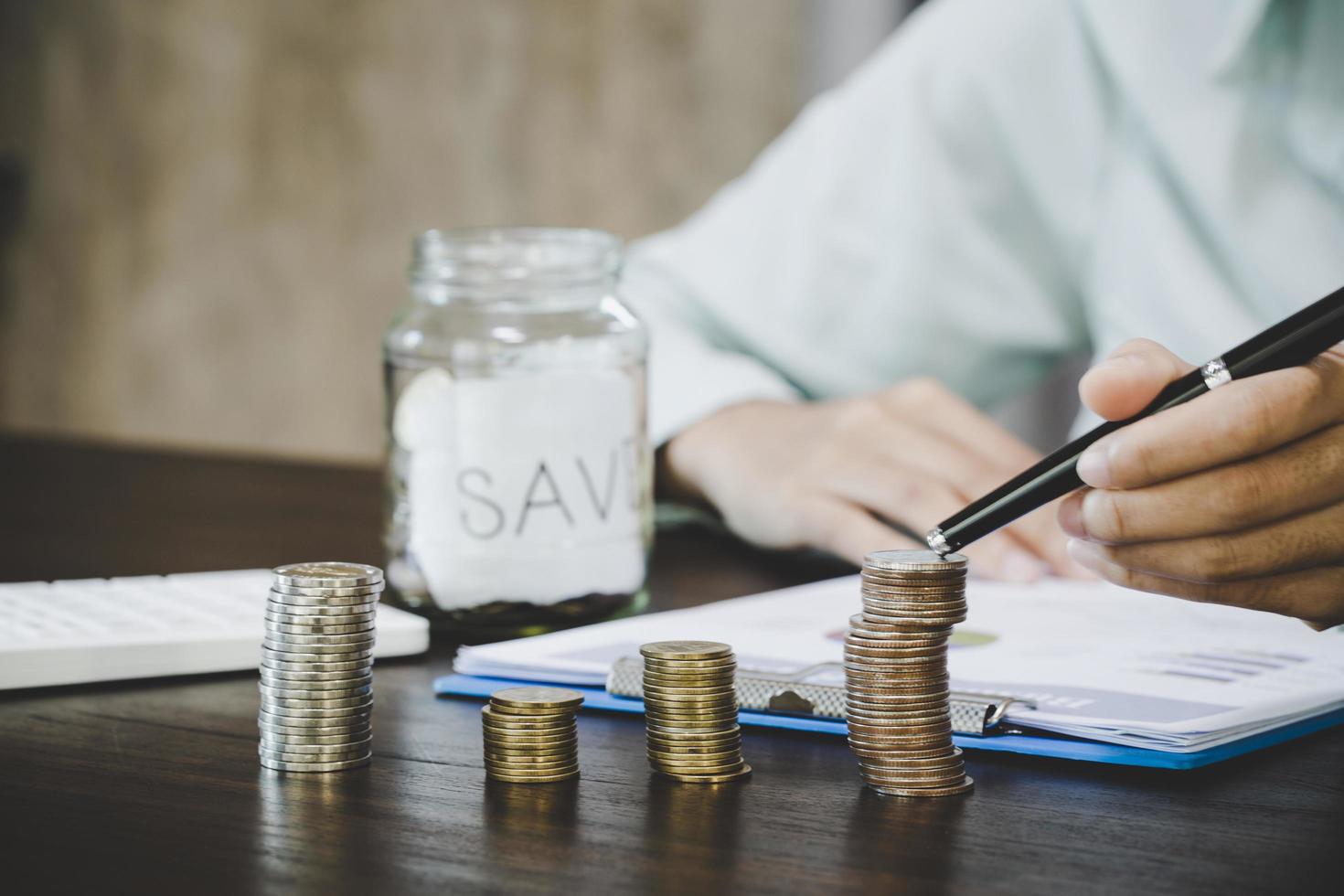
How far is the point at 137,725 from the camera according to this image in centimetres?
54

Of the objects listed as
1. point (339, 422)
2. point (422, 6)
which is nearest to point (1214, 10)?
point (422, 6)

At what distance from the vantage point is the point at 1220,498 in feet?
1.65

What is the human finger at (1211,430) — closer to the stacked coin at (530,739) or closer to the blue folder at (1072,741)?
the blue folder at (1072,741)

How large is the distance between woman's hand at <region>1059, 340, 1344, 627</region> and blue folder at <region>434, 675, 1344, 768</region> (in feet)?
0.18

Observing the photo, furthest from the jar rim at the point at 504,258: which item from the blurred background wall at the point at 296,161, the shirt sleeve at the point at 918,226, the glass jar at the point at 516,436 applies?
the blurred background wall at the point at 296,161

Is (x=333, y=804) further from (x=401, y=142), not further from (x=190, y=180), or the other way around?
(x=190, y=180)

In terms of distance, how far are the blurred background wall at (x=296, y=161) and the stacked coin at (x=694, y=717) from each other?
2617 millimetres

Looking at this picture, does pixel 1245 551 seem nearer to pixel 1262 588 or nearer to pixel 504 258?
pixel 1262 588

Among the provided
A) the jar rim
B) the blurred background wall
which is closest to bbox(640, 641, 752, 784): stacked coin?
the jar rim

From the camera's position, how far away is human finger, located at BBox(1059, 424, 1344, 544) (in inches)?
19.7

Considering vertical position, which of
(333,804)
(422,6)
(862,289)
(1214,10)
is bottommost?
(333,804)

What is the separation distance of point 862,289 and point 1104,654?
919 millimetres

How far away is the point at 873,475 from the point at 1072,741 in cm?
47

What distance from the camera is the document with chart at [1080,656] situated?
49 centimetres
